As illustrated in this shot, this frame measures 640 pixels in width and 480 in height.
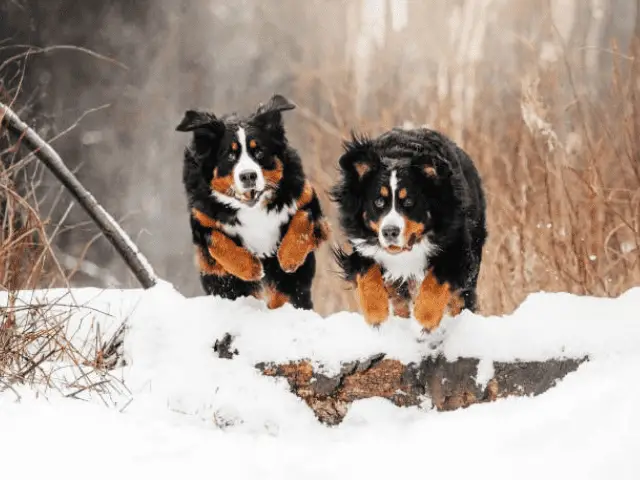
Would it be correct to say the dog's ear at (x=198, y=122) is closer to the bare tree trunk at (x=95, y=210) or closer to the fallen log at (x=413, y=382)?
the fallen log at (x=413, y=382)

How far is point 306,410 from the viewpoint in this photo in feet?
12.2

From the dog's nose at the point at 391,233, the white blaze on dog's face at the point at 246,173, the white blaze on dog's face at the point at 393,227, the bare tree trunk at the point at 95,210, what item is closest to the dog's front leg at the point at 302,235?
the white blaze on dog's face at the point at 246,173

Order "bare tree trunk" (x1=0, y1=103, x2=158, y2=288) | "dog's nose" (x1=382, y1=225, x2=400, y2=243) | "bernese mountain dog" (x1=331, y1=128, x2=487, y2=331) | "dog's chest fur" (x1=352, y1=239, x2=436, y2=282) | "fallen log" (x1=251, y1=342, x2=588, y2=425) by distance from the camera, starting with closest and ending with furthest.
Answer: "fallen log" (x1=251, y1=342, x2=588, y2=425) < "dog's nose" (x1=382, y1=225, x2=400, y2=243) < "bernese mountain dog" (x1=331, y1=128, x2=487, y2=331) < "dog's chest fur" (x1=352, y1=239, x2=436, y2=282) < "bare tree trunk" (x1=0, y1=103, x2=158, y2=288)

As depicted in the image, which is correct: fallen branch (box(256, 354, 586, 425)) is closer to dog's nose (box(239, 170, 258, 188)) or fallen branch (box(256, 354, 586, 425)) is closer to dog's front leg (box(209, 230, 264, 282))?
dog's front leg (box(209, 230, 264, 282))

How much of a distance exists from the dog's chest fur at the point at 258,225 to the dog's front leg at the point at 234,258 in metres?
0.07

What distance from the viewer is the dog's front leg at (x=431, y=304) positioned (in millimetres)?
3564

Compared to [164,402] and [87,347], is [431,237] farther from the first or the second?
[87,347]

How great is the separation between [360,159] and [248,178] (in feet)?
1.94

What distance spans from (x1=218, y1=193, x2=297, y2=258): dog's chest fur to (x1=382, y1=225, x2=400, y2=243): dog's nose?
0.78 m

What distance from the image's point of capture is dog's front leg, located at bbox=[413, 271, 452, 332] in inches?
140

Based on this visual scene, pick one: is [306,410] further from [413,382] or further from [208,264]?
[208,264]

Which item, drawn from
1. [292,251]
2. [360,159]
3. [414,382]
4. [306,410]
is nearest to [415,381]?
[414,382]

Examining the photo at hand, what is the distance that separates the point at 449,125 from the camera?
19.8 ft

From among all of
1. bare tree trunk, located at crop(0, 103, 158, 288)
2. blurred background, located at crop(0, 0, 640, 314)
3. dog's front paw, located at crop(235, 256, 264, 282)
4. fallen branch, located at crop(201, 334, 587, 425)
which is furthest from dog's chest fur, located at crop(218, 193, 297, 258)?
bare tree trunk, located at crop(0, 103, 158, 288)
